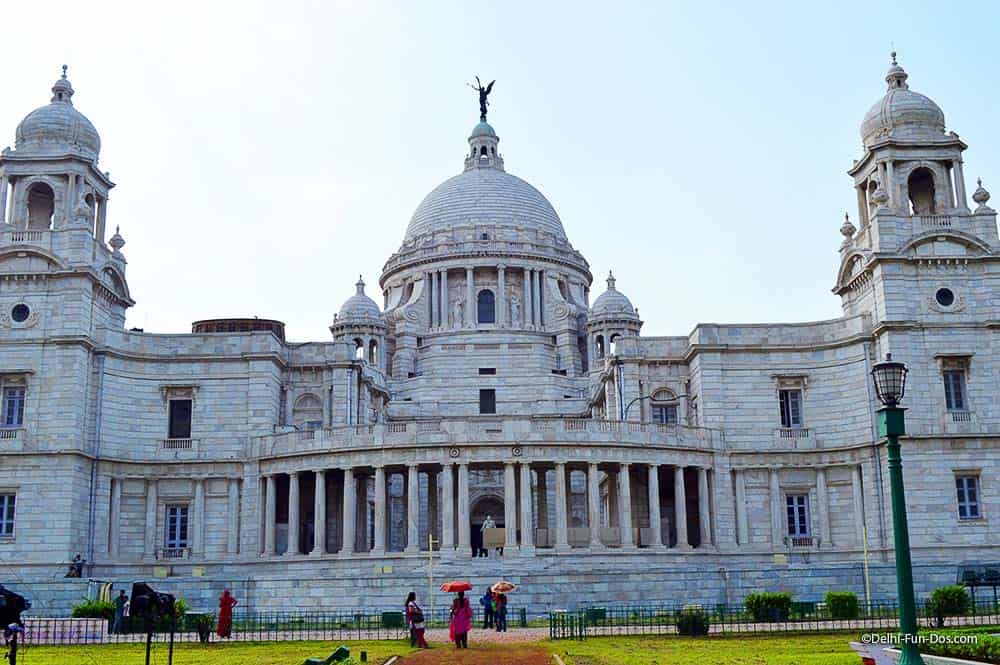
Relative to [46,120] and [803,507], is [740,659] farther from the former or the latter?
[46,120]

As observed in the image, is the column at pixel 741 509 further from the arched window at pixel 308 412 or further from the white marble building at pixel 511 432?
the arched window at pixel 308 412

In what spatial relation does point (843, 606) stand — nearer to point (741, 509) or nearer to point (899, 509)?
point (899, 509)

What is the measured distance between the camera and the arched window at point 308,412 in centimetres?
6394

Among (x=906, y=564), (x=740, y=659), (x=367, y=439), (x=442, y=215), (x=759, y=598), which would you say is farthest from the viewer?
(x=442, y=215)

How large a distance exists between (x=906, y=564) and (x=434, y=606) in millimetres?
25274

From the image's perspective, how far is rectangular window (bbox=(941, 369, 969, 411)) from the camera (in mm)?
55312

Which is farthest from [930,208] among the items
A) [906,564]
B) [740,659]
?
[906,564]

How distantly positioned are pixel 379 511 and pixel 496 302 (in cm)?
3643

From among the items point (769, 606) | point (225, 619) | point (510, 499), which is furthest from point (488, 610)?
point (510, 499)

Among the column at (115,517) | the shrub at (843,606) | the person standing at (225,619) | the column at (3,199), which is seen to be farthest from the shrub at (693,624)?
the column at (3,199)

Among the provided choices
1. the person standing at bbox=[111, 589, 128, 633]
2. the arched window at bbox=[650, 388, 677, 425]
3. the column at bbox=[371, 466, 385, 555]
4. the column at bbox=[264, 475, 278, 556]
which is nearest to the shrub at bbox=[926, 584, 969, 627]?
the column at bbox=[371, 466, 385, 555]

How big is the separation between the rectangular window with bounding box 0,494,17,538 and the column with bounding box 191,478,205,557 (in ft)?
27.9

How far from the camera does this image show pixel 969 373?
182 ft

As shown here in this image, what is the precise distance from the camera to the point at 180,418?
59656mm
